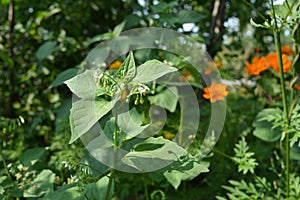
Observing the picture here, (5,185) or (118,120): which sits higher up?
(118,120)

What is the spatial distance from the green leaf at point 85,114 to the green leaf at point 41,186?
320mm

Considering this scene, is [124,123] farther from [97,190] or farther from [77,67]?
[77,67]

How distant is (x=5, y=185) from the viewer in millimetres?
927

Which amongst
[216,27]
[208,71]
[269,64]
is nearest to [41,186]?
[208,71]

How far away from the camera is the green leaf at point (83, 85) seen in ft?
2.33

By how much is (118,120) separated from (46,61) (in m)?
0.96

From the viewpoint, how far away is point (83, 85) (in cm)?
72

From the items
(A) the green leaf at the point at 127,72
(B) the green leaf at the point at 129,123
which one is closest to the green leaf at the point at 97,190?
(B) the green leaf at the point at 129,123

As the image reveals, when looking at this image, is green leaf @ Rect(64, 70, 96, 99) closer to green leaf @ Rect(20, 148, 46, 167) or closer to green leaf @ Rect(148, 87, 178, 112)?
green leaf @ Rect(20, 148, 46, 167)

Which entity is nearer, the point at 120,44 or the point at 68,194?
the point at 68,194

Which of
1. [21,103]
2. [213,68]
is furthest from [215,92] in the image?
[21,103]

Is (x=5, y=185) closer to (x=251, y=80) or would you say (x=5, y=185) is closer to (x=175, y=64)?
(x=175, y=64)

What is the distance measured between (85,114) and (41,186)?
1.14ft

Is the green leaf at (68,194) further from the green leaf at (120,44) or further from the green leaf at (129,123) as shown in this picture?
the green leaf at (120,44)
